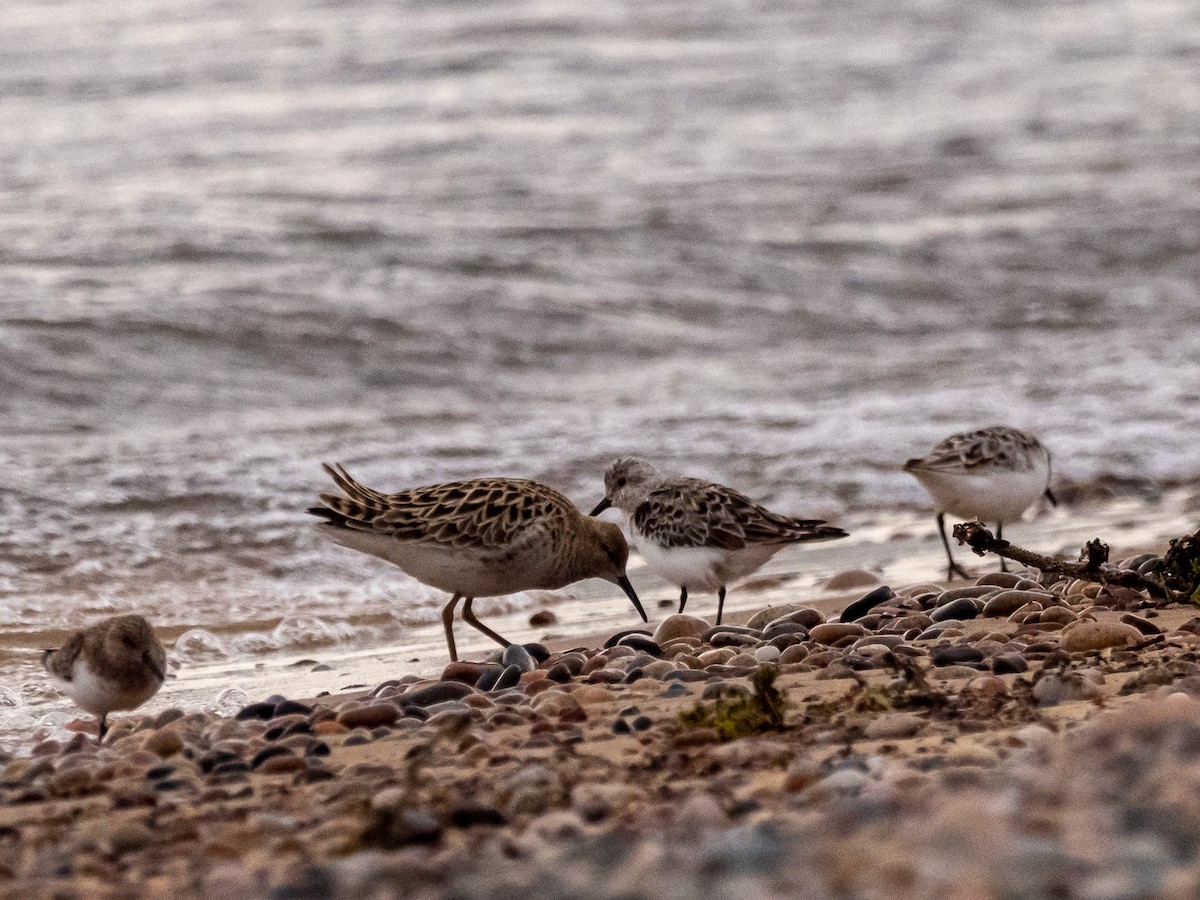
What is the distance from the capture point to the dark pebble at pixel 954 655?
539cm

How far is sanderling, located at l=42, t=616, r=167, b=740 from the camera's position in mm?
5531

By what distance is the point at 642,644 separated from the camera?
6391 millimetres

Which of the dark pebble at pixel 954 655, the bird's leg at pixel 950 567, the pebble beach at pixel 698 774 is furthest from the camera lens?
the bird's leg at pixel 950 567

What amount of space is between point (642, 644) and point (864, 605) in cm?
94

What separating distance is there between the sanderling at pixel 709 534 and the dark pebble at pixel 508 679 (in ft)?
3.58

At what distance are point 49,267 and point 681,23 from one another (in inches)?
660

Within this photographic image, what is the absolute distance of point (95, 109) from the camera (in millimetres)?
20656

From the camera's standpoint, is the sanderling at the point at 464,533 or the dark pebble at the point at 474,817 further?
the sanderling at the point at 464,533

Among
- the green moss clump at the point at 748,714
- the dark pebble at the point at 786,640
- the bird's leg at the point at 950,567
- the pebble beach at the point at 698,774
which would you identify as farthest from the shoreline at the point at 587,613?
the green moss clump at the point at 748,714

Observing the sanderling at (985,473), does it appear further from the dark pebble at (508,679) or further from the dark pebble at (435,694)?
the dark pebble at (435,694)

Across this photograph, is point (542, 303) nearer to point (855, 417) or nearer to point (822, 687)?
point (855, 417)

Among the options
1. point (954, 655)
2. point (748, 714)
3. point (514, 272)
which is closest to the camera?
point (748, 714)

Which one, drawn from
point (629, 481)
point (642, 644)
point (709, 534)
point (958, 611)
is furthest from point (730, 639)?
point (629, 481)

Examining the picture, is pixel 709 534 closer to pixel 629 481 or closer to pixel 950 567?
pixel 629 481
